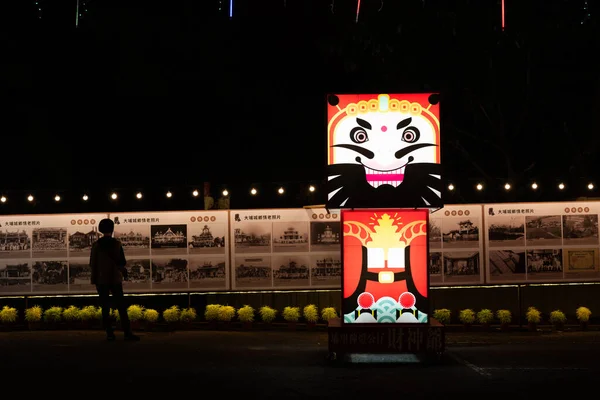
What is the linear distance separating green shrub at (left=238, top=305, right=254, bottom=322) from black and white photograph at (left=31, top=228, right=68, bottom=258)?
3490 mm

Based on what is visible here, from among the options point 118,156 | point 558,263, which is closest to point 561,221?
point 558,263

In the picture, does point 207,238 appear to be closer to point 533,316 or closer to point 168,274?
point 168,274

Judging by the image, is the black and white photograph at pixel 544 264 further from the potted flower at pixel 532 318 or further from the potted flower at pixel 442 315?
the potted flower at pixel 442 315

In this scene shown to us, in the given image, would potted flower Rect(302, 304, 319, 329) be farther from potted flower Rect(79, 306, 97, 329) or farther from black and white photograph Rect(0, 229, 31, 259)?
black and white photograph Rect(0, 229, 31, 259)

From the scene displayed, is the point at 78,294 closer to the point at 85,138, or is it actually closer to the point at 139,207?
the point at 139,207

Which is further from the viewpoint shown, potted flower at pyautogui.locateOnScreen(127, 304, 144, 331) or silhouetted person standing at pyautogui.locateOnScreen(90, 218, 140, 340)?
potted flower at pyautogui.locateOnScreen(127, 304, 144, 331)

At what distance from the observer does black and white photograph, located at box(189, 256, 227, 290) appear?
44.5 ft

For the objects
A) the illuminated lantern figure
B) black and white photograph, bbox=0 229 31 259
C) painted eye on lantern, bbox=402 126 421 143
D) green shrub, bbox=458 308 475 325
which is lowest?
green shrub, bbox=458 308 475 325

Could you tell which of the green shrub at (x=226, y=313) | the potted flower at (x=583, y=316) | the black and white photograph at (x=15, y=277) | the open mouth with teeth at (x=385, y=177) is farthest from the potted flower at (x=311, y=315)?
the black and white photograph at (x=15, y=277)

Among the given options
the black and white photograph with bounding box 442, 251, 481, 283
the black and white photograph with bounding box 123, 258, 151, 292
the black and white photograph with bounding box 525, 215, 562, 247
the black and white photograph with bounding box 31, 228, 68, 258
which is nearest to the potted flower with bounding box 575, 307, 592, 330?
the black and white photograph with bounding box 525, 215, 562, 247

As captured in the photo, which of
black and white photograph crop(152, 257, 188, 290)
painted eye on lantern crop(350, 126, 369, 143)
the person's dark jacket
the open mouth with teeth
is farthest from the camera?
black and white photograph crop(152, 257, 188, 290)

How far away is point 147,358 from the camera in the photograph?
9898 mm

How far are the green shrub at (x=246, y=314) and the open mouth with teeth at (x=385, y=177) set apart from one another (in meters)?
5.09

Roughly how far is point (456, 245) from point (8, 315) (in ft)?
28.2
